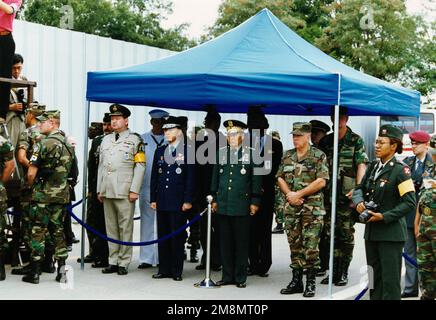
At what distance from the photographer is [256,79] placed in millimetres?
7090

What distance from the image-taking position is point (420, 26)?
32.1 meters

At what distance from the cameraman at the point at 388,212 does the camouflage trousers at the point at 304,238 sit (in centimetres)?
96

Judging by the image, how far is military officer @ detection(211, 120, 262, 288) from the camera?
7480 millimetres

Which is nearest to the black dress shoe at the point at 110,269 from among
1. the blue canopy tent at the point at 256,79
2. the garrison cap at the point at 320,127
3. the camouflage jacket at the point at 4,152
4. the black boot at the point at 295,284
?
the blue canopy tent at the point at 256,79

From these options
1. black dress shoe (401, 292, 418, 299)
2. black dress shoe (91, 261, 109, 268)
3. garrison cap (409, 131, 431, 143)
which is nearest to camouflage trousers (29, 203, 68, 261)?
black dress shoe (91, 261, 109, 268)

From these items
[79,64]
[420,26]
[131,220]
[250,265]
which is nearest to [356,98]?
[250,265]

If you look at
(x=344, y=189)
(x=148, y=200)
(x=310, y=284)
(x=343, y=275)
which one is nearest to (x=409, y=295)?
(x=343, y=275)

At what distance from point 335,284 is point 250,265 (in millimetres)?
1142

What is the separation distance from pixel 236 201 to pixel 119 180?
1.54 meters

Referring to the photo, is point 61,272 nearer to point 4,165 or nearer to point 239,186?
point 4,165

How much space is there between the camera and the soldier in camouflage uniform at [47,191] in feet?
24.1

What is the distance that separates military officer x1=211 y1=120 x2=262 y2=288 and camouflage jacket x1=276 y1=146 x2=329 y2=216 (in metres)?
0.50

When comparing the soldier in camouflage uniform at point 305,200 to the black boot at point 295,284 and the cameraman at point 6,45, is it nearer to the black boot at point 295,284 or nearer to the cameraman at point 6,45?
the black boot at point 295,284

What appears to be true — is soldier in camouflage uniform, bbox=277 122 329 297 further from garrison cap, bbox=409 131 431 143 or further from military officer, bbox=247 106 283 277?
garrison cap, bbox=409 131 431 143
